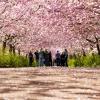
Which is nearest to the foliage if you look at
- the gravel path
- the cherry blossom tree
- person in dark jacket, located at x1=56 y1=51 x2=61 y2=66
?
the cherry blossom tree

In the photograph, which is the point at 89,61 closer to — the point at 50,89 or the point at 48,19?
the point at 48,19

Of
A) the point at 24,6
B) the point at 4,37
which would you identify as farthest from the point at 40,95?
the point at 4,37

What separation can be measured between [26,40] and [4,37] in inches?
336

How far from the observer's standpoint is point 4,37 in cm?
5341

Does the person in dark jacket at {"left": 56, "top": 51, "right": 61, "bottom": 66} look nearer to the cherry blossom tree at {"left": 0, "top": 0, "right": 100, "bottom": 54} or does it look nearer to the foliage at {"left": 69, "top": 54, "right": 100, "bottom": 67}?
the foliage at {"left": 69, "top": 54, "right": 100, "bottom": 67}

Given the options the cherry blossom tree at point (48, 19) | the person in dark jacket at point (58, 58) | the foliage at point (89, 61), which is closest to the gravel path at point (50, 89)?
the cherry blossom tree at point (48, 19)

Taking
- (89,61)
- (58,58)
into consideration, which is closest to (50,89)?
(89,61)

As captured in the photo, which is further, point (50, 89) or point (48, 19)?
point (48, 19)

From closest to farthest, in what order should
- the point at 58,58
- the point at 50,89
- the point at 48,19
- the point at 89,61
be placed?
1. the point at 50,89
2. the point at 48,19
3. the point at 89,61
4. the point at 58,58

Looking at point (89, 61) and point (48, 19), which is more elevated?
point (48, 19)

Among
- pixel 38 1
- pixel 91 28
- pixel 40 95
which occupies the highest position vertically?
pixel 38 1

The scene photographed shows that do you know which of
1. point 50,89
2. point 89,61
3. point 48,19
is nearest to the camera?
point 50,89

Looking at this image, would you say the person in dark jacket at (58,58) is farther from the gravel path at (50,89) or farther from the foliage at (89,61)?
the gravel path at (50,89)

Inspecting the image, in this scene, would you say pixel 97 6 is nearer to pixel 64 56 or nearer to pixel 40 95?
pixel 40 95
